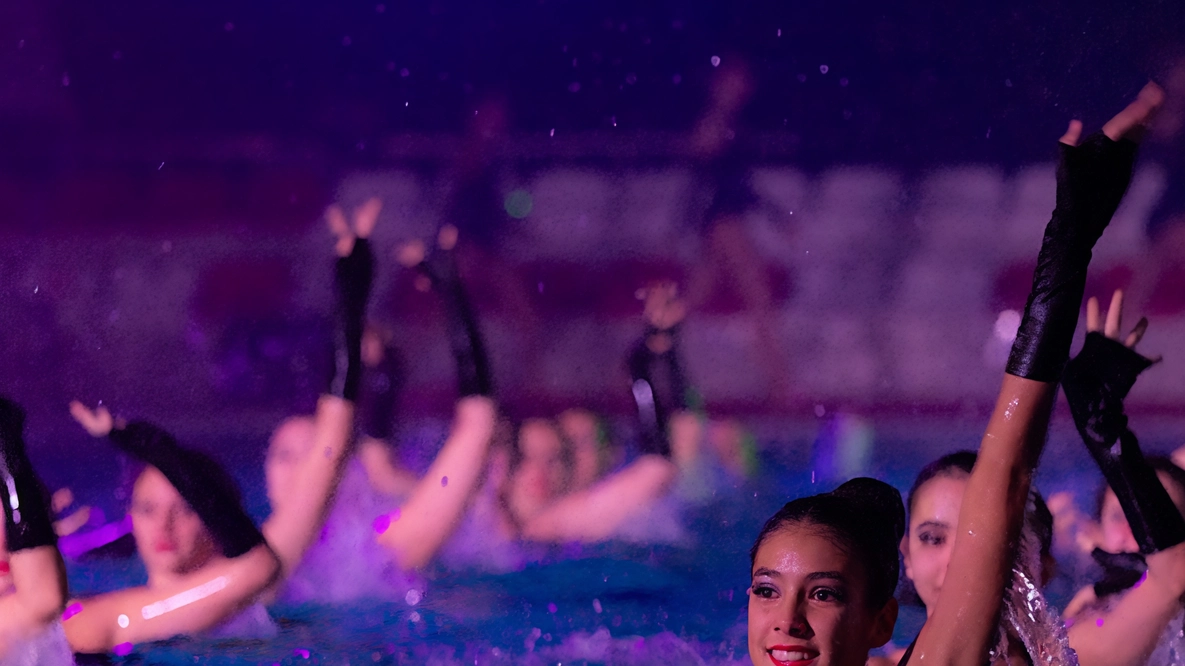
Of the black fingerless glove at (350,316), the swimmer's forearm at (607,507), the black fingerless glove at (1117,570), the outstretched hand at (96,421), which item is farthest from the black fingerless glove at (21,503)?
the black fingerless glove at (1117,570)

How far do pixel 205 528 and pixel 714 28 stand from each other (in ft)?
4.58

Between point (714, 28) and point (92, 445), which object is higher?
point (714, 28)

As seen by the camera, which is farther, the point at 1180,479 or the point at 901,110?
the point at 901,110

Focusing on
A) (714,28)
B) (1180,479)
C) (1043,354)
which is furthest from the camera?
(714,28)

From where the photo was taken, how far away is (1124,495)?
1.46m

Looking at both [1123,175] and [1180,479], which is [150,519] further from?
[1180,479]

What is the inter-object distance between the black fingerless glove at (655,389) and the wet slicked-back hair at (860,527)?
84cm

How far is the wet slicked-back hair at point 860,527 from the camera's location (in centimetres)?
99

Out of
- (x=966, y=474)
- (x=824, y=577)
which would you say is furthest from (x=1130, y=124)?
(x=966, y=474)

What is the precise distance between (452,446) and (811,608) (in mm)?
1108

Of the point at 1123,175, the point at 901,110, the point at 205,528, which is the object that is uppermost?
the point at 901,110

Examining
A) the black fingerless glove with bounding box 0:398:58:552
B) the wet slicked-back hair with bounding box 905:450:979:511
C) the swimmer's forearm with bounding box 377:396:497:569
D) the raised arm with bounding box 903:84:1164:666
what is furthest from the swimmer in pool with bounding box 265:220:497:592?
the raised arm with bounding box 903:84:1164:666

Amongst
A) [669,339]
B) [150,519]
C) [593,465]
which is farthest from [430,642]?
[669,339]

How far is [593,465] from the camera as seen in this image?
6.38 feet
